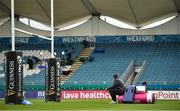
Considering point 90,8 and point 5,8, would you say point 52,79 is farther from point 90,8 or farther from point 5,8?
point 5,8

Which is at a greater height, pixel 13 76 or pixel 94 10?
pixel 94 10

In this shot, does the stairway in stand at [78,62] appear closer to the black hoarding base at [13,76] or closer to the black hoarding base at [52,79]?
the black hoarding base at [52,79]

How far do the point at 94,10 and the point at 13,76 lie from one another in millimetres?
25269

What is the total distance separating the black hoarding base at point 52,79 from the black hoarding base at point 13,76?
4.88m

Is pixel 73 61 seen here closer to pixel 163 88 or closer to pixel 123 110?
pixel 163 88

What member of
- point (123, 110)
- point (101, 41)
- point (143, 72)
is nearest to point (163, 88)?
point (143, 72)

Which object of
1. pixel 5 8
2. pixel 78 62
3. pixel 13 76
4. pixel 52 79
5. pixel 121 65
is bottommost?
pixel 52 79

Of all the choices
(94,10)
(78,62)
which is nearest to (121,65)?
(78,62)

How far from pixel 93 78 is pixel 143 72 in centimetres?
412

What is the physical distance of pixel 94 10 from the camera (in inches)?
1845

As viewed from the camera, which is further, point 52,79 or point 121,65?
point 121,65

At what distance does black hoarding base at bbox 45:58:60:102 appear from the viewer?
2730 cm

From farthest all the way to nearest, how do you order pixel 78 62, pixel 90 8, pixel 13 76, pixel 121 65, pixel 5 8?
pixel 78 62, pixel 5 8, pixel 90 8, pixel 121 65, pixel 13 76

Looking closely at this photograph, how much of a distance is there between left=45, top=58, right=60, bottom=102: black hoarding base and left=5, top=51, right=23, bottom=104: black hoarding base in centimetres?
488
